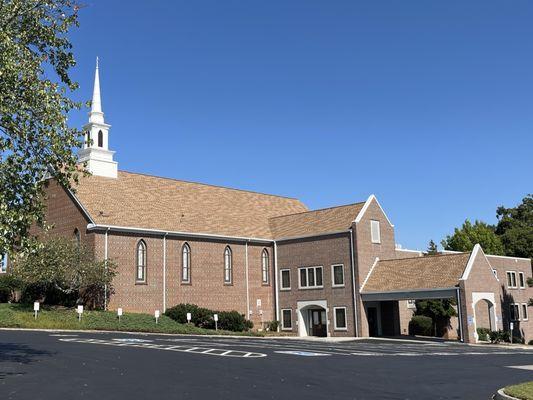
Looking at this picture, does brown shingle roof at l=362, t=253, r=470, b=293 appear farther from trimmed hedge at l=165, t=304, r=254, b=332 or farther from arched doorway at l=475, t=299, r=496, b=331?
trimmed hedge at l=165, t=304, r=254, b=332

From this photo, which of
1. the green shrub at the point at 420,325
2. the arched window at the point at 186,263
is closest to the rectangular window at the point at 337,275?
the green shrub at the point at 420,325

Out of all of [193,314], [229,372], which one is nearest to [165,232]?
[193,314]

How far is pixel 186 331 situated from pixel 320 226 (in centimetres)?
1580

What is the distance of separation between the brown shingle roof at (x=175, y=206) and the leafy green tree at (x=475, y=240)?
29002 mm

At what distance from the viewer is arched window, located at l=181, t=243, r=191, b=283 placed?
4609 cm

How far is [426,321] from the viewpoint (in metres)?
49.7

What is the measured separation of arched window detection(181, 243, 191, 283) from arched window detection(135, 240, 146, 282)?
3357 millimetres

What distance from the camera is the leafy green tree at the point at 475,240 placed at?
76.2 metres

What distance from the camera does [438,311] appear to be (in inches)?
1986

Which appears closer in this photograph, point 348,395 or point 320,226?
point 348,395

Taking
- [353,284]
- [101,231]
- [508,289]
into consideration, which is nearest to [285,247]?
[353,284]

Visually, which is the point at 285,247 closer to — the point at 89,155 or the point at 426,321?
the point at 426,321

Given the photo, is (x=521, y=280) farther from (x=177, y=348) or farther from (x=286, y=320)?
(x=177, y=348)

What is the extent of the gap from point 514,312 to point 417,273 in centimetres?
1667
